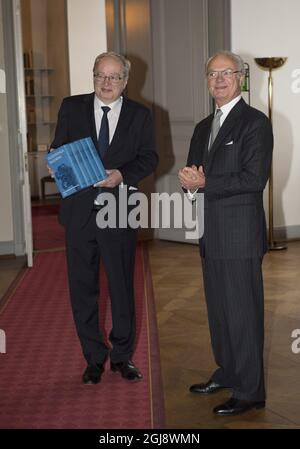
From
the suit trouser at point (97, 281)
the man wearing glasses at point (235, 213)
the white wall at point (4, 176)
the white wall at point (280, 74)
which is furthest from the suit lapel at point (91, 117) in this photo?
the white wall at point (280, 74)

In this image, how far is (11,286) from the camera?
629 centimetres

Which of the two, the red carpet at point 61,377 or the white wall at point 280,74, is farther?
the white wall at point 280,74

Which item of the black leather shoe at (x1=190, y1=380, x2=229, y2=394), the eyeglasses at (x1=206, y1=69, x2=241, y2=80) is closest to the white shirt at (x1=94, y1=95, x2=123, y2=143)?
the eyeglasses at (x1=206, y1=69, x2=241, y2=80)

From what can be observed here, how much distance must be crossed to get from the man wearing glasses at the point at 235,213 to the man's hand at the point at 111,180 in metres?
0.39

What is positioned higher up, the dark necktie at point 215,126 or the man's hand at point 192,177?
the dark necktie at point 215,126

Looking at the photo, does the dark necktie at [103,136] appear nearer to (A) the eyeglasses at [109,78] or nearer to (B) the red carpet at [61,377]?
(A) the eyeglasses at [109,78]

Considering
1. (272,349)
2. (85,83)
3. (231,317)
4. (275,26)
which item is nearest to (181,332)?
(272,349)

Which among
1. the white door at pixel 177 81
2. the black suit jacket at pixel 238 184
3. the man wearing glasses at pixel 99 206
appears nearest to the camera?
the black suit jacket at pixel 238 184

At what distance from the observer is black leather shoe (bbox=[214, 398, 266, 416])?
337cm

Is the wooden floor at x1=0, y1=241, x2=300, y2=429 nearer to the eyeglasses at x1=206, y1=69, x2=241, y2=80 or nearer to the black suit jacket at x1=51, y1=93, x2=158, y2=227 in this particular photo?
the black suit jacket at x1=51, y1=93, x2=158, y2=227

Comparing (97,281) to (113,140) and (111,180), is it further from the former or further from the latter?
(113,140)

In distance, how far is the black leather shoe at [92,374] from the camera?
3.85 metres

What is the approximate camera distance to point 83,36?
41.7 feet
